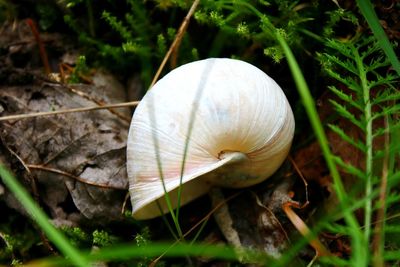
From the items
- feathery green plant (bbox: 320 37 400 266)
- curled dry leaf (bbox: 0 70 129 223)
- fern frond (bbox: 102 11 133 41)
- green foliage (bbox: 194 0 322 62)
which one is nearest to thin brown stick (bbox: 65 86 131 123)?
curled dry leaf (bbox: 0 70 129 223)

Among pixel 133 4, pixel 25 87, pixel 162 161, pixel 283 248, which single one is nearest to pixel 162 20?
pixel 133 4

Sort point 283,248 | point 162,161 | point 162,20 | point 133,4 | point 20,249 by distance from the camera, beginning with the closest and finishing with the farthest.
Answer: point 162,161 < point 283,248 < point 20,249 < point 133,4 < point 162,20

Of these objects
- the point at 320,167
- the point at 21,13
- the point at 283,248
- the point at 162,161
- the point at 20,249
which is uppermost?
the point at 21,13

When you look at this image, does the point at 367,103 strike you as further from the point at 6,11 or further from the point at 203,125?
the point at 6,11

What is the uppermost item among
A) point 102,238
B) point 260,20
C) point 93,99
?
point 260,20

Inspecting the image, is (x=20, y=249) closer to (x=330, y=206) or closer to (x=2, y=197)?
(x=2, y=197)

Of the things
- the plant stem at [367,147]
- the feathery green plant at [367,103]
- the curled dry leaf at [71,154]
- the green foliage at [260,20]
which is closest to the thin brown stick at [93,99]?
the curled dry leaf at [71,154]

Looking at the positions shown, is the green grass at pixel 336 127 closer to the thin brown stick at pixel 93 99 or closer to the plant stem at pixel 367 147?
the plant stem at pixel 367 147

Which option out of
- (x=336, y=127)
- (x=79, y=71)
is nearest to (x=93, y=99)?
(x=79, y=71)
